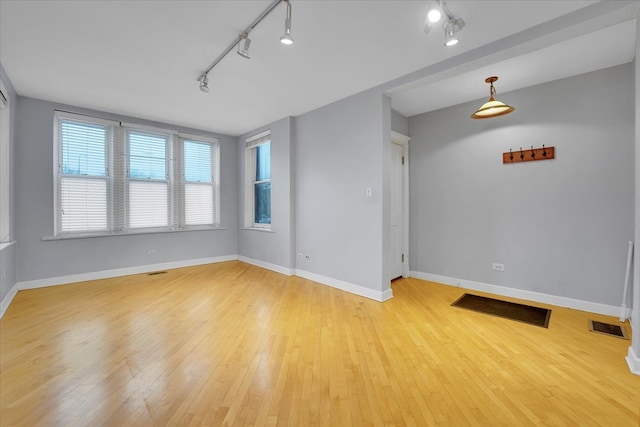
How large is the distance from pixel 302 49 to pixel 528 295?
401 centimetres

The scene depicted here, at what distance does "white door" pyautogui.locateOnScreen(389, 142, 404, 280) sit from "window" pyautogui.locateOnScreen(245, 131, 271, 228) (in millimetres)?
2444

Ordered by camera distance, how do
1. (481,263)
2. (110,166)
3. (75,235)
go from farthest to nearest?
(110,166)
(75,235)
(481,263)

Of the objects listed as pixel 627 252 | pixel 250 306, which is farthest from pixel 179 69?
pixel 627 252

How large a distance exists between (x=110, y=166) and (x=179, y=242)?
5.79ft

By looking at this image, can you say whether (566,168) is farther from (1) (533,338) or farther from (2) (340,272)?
(2) (340,272)

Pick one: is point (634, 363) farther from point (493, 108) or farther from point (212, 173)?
point (212, 173)

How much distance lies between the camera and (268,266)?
5246 millimetres

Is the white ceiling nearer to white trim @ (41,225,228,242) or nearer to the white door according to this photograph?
the white door

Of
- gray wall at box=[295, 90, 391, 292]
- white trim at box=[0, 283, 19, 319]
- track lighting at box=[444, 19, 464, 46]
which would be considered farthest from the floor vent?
white trim at box=[0, 283, 19, 319]

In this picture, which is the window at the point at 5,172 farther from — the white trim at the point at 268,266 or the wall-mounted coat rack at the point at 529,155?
the wall-mounted coat rack at the point at 529,155

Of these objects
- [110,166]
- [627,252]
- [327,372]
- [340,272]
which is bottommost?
[327,372]

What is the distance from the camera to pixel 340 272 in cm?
399

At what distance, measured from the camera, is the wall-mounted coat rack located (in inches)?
131

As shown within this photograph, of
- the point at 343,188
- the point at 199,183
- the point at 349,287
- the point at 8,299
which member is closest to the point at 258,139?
the point at 199,183
